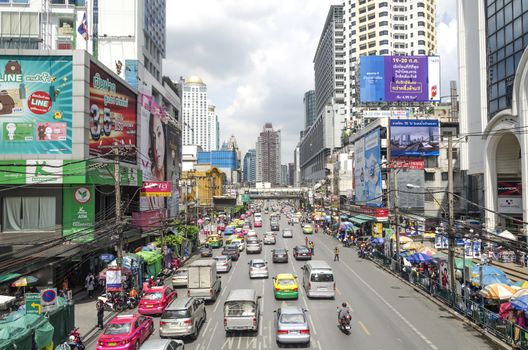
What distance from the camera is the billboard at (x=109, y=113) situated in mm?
35169

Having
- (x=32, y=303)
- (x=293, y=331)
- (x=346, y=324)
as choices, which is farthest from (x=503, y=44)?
(x=32, y=303)

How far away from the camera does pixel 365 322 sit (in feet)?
73.0

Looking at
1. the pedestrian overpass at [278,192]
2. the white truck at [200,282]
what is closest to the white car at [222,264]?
the white truck at [200,282]

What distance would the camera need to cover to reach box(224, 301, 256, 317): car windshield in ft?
65.2

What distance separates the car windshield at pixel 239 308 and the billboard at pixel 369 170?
150 feet

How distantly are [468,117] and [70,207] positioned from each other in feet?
177

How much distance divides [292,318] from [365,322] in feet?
17.8

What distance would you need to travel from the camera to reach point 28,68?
32438 mm

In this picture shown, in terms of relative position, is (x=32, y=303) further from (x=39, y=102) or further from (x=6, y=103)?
(x=6, y=103)

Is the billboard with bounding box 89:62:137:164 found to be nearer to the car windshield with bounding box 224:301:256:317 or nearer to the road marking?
the car windshield with bounding box 224:301:256:317

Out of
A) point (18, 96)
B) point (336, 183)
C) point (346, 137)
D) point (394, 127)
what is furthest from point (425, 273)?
point (346, 137)

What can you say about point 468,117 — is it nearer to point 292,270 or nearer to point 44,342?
point 292,270

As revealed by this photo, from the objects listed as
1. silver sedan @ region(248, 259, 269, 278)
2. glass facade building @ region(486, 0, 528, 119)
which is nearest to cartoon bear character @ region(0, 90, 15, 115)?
silver sedan @ region(248, 259, 269, 278)

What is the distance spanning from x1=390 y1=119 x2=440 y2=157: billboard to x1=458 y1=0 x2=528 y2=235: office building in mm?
8312
